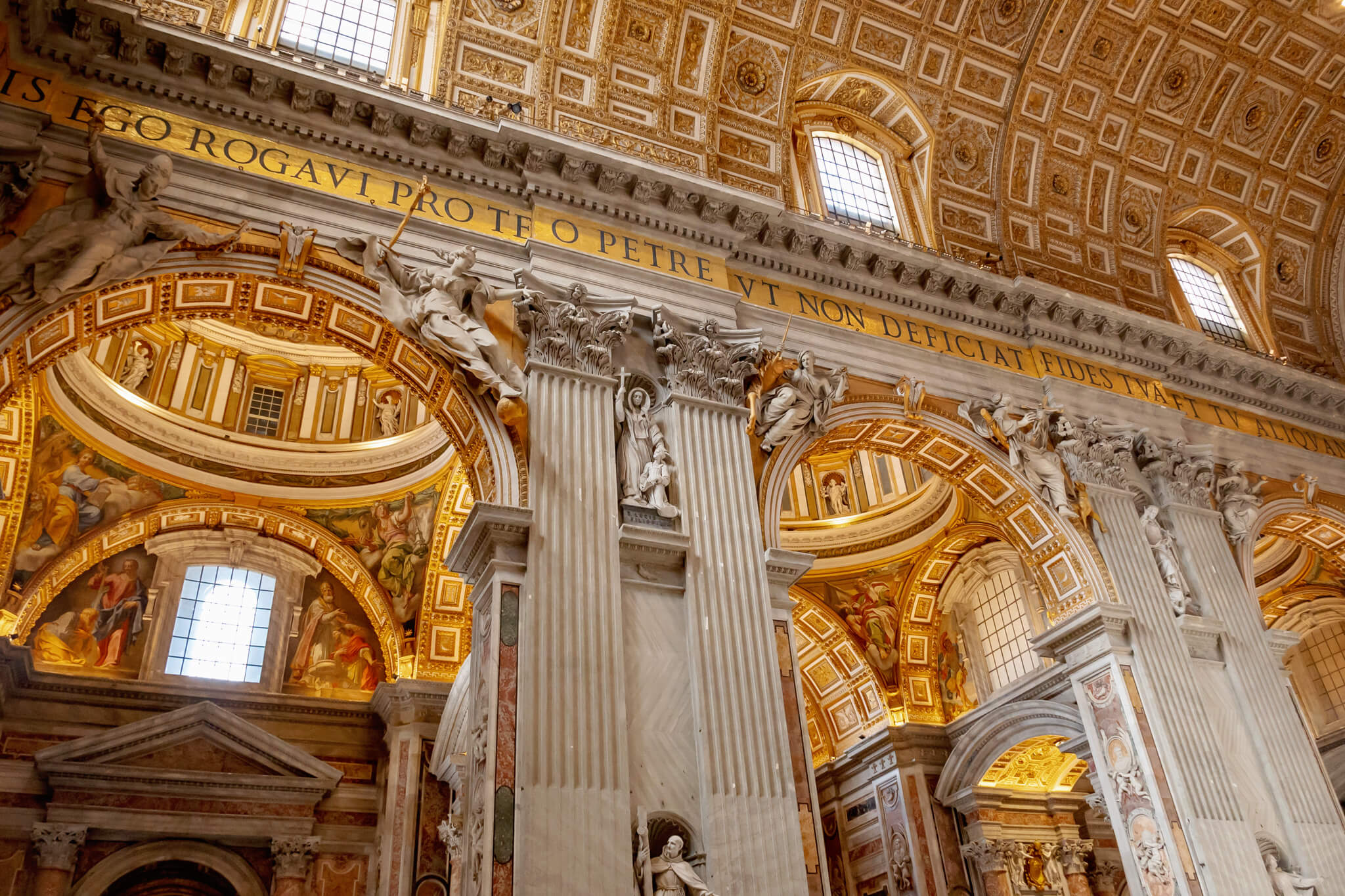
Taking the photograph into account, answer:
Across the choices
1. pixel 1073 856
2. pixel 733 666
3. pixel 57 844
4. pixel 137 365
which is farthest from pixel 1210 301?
pixel 57 844

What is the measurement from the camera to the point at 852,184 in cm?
1520

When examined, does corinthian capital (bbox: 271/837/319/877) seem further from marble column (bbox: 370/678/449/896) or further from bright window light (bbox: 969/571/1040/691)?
bright window light (bbox: 969/571/1040/691)

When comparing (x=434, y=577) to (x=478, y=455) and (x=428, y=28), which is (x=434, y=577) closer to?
(x=478, y=455)

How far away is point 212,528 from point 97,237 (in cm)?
743

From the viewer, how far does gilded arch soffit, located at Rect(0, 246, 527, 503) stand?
30.8 ft

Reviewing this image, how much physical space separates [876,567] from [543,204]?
9.10 m

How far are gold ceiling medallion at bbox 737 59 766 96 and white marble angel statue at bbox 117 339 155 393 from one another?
9220 mm

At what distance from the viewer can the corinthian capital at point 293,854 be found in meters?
13.6

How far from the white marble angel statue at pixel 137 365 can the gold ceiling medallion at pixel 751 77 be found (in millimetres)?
9220

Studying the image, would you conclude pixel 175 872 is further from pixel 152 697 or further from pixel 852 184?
pixel 852 184

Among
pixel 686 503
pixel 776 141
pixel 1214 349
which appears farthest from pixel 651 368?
pixel 1214 349

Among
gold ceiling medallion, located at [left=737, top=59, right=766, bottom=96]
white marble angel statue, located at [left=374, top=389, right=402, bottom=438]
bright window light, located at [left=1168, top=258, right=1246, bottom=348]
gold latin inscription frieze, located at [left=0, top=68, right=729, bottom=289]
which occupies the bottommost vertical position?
gold latin inscription frieze, located at [left=0, top=68, right=729, bottom=289]

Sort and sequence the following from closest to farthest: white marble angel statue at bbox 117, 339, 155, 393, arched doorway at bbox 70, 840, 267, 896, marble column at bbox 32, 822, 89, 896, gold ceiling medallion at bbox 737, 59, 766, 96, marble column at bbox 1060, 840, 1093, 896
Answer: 1. marble column at bbox 32, 822, 89, 896
2. arched doorway at bbox 70, 840, 267, 896
3. gold ceiling medallion at bbox 737, 59, 766, 96
4. white marble angel statue at bbox 117, 339, 155, 393
5. marble column at bbox 1060, 840, 1093, 896

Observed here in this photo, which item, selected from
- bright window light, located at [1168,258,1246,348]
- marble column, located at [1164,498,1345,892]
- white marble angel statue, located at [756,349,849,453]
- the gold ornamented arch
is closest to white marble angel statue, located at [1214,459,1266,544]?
marble column, located at [1164,498,1345,892]
